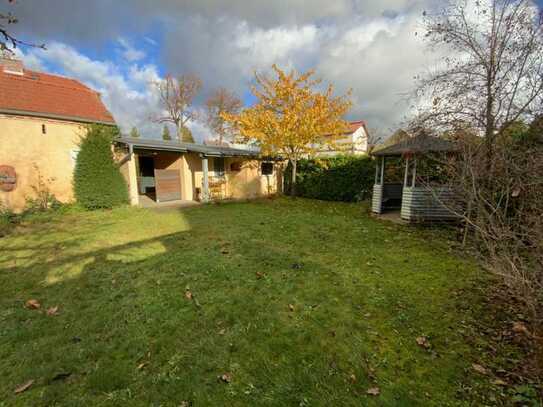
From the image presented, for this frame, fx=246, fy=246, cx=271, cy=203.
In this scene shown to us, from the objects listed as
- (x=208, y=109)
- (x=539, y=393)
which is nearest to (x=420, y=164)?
(x=539, y=393)

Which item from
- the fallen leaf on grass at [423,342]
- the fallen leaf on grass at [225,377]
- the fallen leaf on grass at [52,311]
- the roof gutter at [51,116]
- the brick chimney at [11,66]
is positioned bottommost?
the fallen leaf on grass at [52,311]

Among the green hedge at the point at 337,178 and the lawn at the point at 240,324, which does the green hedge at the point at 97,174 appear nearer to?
the lawn at the point at 240,324

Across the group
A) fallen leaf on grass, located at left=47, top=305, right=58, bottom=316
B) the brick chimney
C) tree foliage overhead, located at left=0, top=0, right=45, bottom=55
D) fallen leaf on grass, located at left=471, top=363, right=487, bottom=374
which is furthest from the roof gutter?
fallen leaf on grass, located at left=471, top=363, right=487, bottom=374

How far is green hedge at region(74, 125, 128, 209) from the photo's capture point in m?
9.97

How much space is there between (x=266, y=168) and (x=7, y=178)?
11703 millimetres

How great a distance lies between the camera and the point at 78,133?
405 inches

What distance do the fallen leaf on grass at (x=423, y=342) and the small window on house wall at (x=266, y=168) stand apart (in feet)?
45.0

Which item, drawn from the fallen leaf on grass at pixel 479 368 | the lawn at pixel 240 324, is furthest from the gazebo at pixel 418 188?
the fallen leaf on grass at pixel 479 368

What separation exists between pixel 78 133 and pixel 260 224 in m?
8.88

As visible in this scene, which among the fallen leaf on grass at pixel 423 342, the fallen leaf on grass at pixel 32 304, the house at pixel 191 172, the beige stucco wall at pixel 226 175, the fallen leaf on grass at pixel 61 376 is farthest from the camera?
the beige stucco wall at pixel 226 175

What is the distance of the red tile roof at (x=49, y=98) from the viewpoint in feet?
30.2

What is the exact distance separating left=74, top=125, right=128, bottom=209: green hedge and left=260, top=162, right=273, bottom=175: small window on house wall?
7.81m

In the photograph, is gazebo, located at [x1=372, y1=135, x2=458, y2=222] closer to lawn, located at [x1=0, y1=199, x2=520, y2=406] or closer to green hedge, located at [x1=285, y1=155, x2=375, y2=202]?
lawn, located at [x1=0, y1=199, x2=520, y2=406]

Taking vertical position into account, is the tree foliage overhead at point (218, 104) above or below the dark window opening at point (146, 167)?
above
